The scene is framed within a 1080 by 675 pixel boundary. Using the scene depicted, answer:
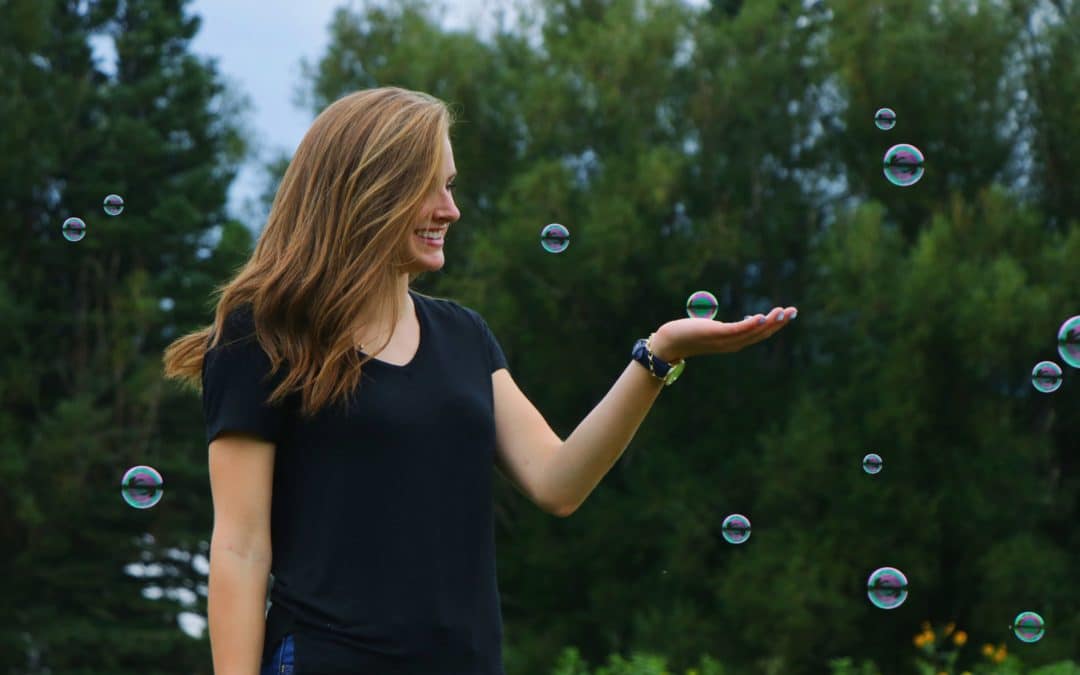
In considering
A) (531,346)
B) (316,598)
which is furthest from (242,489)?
(531,346)

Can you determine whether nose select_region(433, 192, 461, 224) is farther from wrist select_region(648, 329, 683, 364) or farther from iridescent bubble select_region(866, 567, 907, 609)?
iridescent bubble select_region(866, 567, 907, 609)

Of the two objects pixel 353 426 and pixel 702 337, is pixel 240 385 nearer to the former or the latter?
pixel 353 426

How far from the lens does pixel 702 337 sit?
7.61ft

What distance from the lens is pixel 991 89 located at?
2134 cm

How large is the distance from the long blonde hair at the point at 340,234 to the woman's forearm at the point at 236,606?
244 millimetres

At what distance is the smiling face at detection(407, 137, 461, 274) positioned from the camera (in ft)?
7.47

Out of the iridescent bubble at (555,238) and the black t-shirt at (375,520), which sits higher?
the iridescent bubble at (555,238)

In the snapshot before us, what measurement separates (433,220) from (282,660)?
61cm

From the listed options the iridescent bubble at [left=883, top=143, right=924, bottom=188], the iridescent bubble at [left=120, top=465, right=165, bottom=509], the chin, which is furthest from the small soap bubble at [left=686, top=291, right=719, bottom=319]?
the chin

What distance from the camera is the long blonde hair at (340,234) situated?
2.20 meters

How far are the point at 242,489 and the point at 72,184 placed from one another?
22.1 meters

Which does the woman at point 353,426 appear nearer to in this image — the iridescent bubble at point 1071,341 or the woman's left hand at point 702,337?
the woman's left hand at point 702,337

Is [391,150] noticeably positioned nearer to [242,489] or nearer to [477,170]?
[242,489]

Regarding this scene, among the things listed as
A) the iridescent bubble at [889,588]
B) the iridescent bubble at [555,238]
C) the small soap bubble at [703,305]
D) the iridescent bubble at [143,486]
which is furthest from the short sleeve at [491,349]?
the iridescent bubble at [889,588]
